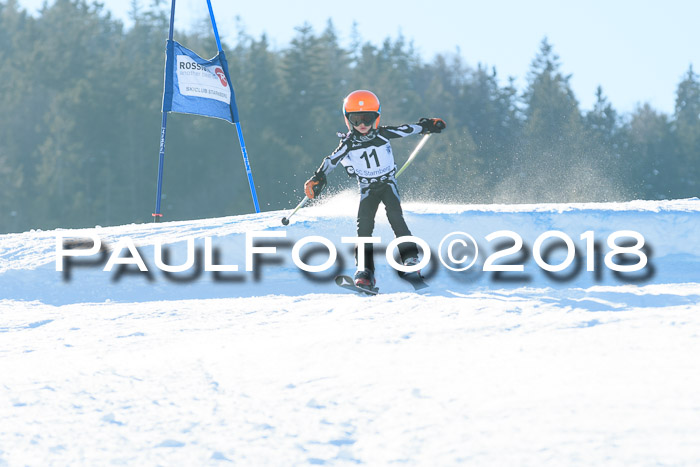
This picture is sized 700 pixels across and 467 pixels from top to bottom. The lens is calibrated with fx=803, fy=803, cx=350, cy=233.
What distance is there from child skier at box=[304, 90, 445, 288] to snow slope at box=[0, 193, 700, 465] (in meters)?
0.49

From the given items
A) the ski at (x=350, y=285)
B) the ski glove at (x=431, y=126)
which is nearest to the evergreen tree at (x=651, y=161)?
the ski glove at (x=431, y=126)

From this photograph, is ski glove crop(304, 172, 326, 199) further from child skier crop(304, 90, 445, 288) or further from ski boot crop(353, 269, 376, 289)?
ski boot crop(353, 269, 376, 289)

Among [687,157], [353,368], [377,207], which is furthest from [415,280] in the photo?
[687,157]

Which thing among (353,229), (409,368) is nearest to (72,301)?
(353,229)

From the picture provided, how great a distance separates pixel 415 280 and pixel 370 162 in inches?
37.1

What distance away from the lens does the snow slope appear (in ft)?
8.85

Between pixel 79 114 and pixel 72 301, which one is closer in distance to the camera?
pixel 72 301

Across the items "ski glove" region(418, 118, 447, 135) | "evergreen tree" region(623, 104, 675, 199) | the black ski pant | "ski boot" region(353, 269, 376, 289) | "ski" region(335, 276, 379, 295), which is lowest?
"ski" region(335, 276, 379, 295)

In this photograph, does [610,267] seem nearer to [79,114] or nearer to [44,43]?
[79,114]

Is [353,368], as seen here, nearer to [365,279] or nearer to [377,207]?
[365,279]

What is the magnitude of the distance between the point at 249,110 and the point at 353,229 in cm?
3806

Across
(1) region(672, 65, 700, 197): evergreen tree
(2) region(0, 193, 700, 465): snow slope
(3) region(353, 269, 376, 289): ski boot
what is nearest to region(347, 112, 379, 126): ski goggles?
(3) region(353, 269, 376, 289): ski boot

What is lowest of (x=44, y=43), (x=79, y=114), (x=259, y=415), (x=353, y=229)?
(x=259, y=415)

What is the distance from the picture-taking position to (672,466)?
2412mm
